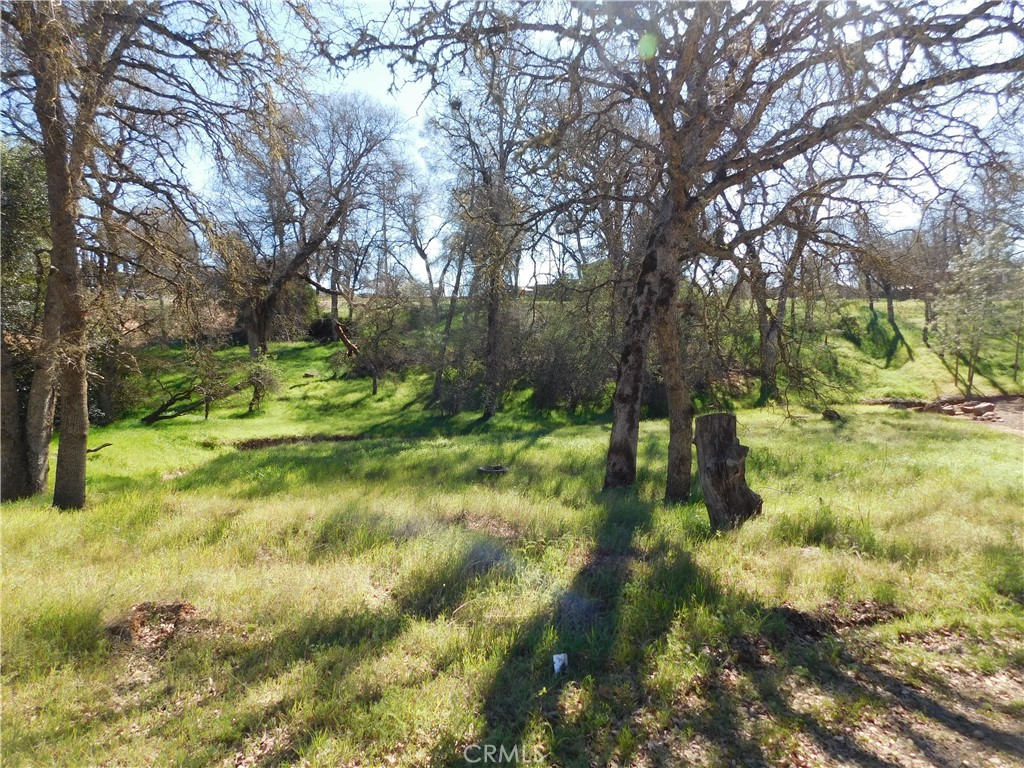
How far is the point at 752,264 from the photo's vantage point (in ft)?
26.9

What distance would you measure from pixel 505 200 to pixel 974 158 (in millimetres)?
8686

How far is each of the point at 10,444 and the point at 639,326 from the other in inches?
431

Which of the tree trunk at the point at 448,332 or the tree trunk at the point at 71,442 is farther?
the tree trunk at the point at 448,332

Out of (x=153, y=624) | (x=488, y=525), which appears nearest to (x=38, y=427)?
(x=153, y=624)

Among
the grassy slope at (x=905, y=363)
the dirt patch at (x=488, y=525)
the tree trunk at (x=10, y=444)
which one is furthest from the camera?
the grassy slope at (x=905, y=363)

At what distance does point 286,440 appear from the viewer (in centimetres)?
2164

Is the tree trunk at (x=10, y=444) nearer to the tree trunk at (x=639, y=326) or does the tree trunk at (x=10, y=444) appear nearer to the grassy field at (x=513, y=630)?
the grassy field at (x=513, y=630)

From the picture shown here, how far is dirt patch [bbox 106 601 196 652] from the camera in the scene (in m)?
3.70

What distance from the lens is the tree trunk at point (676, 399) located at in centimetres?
789

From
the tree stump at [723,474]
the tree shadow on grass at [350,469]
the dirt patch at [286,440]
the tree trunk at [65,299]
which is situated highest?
the tree trunk at [65,299]

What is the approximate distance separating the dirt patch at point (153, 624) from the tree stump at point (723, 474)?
5.57 m

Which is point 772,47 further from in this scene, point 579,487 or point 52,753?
point 52,753

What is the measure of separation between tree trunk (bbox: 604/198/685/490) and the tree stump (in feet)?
6.39

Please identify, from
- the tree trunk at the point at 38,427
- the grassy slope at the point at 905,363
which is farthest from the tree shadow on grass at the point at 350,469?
the grassy slope at the point at 905,363
